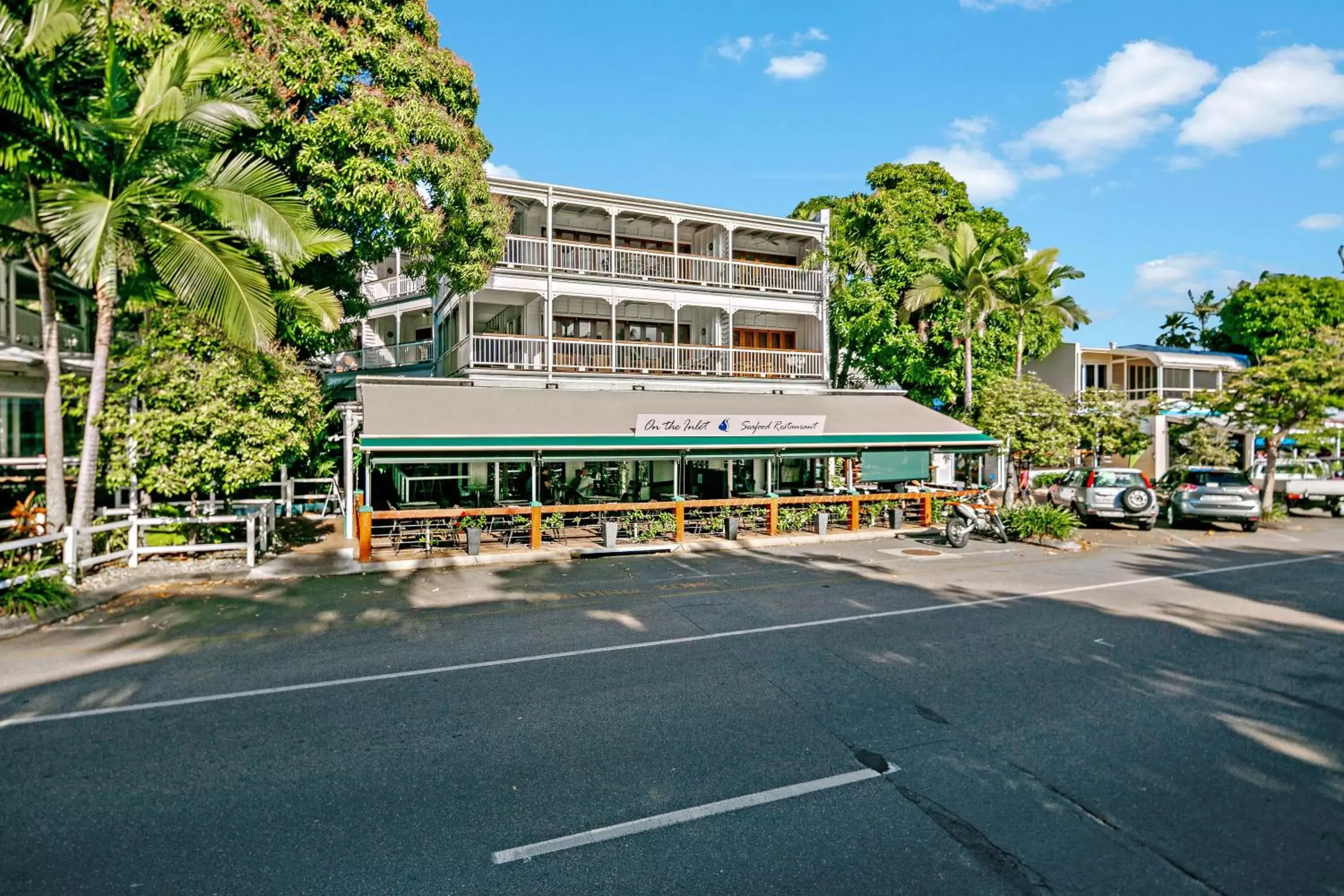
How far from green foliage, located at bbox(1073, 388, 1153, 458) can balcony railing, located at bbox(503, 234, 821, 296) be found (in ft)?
30.0

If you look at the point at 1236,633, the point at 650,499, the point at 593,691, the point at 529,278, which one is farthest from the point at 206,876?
the point at 529,278

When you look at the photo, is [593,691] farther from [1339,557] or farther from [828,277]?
[828,277]

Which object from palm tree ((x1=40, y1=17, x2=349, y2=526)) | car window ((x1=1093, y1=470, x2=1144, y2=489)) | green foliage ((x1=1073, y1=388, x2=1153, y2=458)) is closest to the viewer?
palm tree ((x1=40, y1=17, x2=349, y2=526))

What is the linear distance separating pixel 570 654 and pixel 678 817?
3.95 metres

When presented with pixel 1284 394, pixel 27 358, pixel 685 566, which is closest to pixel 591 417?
pixel 685 566

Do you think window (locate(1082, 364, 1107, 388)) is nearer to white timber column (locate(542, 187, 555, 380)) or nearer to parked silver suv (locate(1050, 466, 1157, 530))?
parked silver suv (locate(1050, 466, 1157, 530))

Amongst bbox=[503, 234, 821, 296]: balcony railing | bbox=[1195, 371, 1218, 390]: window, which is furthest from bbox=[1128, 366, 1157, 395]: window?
bbox=[503, 234, 821, 296]: balcony railing

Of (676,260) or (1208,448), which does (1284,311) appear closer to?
(1208,448)

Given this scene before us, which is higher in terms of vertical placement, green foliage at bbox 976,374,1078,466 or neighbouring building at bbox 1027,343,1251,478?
neighbouring building at bbox 1027,343,1251,478

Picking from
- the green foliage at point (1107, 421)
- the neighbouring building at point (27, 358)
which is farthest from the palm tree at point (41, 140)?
the green foliage at point (1107, 421)

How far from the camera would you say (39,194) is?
1118cm

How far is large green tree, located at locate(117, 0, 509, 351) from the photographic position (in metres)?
14.3

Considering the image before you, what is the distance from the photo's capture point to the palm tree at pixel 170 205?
11.2m

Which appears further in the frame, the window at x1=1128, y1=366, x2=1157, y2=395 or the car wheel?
the window at x1=1128, y1=366, x2=1157, y2=395
